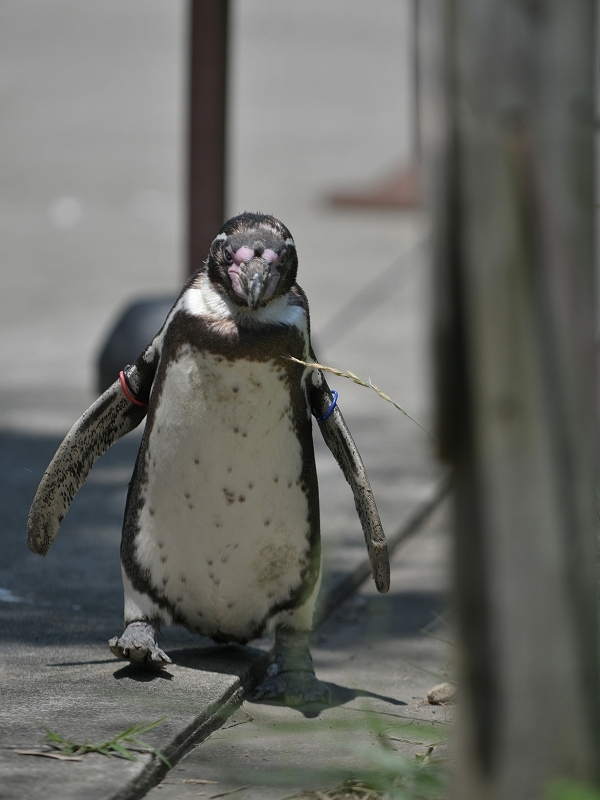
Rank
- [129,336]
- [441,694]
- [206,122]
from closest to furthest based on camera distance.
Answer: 1. [441,694]
2. [129,336]
3. [206,122]

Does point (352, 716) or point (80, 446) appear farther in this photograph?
point (80, 446)

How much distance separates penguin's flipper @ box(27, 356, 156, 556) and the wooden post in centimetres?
167

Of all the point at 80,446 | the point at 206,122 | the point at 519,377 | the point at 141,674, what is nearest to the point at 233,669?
the point at 141,674

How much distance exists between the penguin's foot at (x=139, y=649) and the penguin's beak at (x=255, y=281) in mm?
872

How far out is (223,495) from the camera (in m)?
3.03

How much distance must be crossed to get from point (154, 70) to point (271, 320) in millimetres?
17937

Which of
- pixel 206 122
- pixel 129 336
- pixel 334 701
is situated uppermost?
pixel 206 122

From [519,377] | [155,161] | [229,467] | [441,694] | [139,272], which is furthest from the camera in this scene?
[155,161]

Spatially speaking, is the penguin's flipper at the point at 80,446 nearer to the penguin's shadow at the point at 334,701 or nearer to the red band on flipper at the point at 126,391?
the red band on flipper at the point at 126,391

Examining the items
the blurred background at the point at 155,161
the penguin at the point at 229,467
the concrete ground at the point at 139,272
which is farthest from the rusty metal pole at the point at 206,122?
the penguin at the point at 229,467

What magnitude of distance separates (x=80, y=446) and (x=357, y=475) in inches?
29.0

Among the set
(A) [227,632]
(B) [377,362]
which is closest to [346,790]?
(A) [227,632]

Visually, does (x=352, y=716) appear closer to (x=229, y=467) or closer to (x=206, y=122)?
(x=229, y=467)

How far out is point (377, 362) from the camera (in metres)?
7.23
